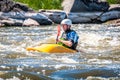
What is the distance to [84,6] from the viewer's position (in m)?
30.1

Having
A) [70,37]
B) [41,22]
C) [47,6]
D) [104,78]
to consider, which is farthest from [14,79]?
[47,6]

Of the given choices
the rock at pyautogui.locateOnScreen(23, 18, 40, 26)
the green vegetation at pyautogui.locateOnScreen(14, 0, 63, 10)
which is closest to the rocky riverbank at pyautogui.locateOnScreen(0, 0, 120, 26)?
the rock at pyautogui.locateOnScreen(23, 18, 40, 26)

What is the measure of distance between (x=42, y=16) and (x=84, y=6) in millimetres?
5363

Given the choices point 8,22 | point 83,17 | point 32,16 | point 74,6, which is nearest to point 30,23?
point 32,16

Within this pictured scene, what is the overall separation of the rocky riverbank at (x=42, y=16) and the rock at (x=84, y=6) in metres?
0.60

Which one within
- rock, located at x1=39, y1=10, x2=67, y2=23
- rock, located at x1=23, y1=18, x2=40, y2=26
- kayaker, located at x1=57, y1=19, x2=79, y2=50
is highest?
kayaker, located at x1=57, y1=19, x2=79, y2=50

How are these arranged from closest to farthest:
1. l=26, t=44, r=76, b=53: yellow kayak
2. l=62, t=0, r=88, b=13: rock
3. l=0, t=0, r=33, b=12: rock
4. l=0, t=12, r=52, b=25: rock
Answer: l=26, t=44, r=76, b=53: yellow kayak → l=0, t=12, r=52, b=25: rock → l=0, t=0, r=33, b=12: rock → l=62, t=0, r=88, b=13: rock

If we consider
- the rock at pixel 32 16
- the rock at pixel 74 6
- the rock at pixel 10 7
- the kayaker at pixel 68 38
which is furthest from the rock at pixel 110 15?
the kayaker at pixel 68 38

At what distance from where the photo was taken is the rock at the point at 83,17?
27.6 metres

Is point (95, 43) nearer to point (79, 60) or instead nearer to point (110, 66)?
point (79, 60)

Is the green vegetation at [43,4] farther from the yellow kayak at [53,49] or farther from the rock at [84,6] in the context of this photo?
the yellow kayak at [53,49]

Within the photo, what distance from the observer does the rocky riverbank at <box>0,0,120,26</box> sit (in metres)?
25.0

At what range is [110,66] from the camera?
9047mm

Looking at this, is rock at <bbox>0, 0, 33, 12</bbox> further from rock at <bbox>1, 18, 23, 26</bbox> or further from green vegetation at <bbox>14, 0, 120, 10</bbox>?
green vegetation at <bbox>14, 0, 120, 10</bbox>
